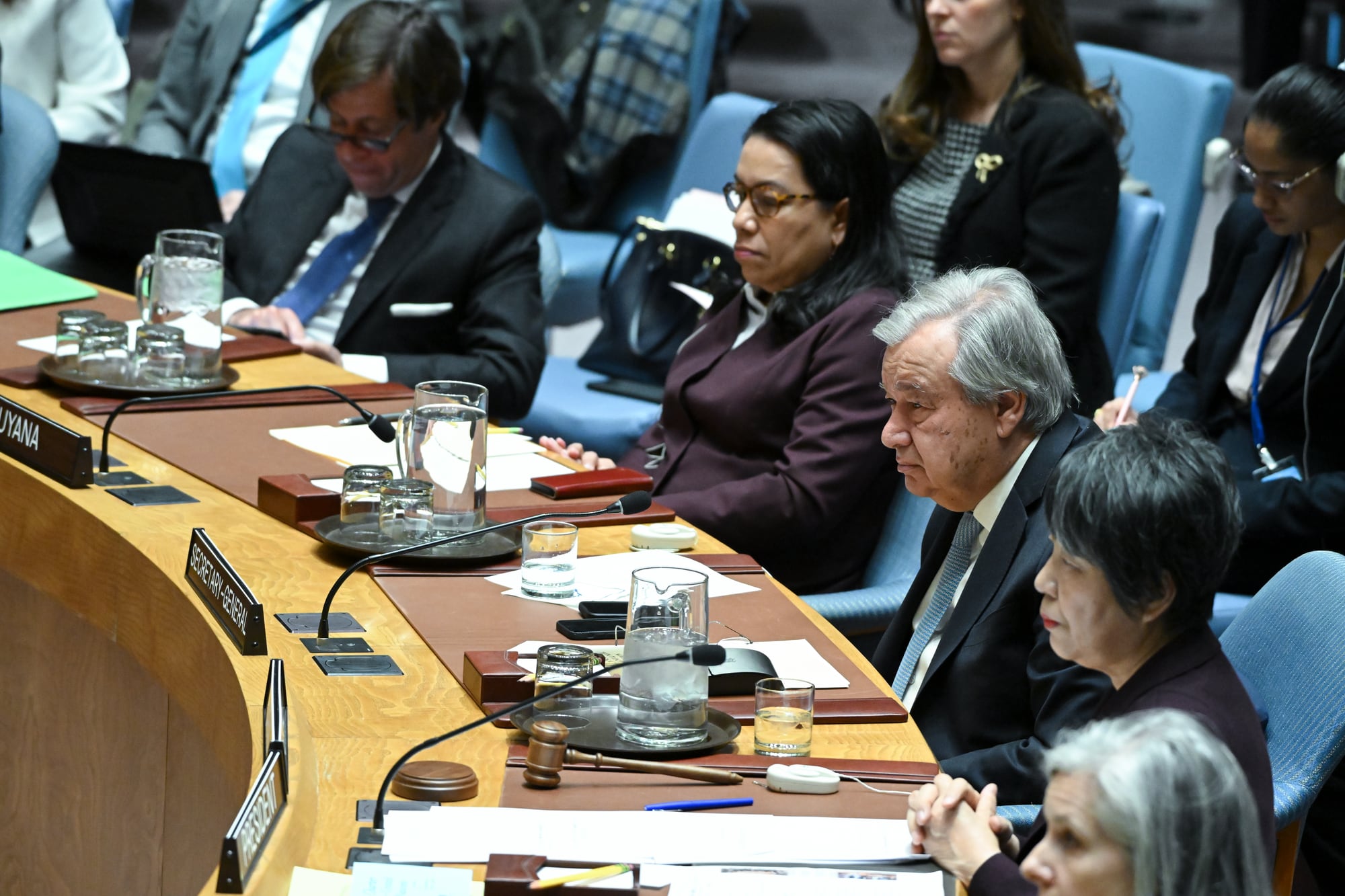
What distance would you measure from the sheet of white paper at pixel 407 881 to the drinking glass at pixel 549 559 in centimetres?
69

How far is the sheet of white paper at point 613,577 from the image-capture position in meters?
2.02

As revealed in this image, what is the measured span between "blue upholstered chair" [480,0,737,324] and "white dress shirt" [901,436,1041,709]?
2522 millimetres

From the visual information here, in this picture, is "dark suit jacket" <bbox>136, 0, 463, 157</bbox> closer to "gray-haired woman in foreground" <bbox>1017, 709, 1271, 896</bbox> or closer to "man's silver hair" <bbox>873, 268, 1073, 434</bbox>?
"man's silver hair" <bbox>873, 268, 1073, 434</bbox>

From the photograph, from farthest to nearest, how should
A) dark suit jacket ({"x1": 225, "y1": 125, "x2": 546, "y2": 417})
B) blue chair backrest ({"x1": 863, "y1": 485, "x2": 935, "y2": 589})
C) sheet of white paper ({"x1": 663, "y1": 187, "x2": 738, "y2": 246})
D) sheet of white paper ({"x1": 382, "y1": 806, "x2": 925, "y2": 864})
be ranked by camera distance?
sheet of white paper ({"x1": 663, "y1": 187, "x2": 738, "y2": 246})
dark suit jacket ({"x1": 225, "y1": 125, "x2": 546, "y2": 417})
blue chair backrest ({"x1": 863, "y1": 485, "x2": 935, "y2": 589})
sheet of white paper ({"x1": 382, "y1": 806, "x2": 925, "y2": 864})

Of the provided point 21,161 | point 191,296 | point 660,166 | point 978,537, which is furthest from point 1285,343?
point 21,161

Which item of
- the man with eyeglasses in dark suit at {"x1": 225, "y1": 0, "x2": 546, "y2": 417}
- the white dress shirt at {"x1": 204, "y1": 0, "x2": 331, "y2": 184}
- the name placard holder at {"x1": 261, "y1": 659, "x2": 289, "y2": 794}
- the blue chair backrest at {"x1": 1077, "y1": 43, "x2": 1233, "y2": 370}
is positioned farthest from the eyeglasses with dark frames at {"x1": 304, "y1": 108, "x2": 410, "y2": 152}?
the name placard holder at {"x1": 261, "y1": 659, "x2": 289, "y2": 794}

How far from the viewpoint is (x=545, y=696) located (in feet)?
5.16

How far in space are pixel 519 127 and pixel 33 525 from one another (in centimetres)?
296

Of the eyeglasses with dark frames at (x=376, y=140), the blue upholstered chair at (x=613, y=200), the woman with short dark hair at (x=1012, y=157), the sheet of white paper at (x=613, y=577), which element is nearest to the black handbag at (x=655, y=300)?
the woman with short dark hair at (x=1012, y=157)

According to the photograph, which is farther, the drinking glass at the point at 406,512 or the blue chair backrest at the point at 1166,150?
the blue chair backrest at the point at 1166,150

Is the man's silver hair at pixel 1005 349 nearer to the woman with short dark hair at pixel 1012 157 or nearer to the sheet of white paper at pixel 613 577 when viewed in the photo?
the sheet of white paper at pixel 613 577

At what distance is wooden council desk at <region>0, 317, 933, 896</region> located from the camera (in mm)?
1594

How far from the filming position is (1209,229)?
22.1 ft

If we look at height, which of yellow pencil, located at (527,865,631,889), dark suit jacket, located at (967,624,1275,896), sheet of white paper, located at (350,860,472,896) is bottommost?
sheet of white paper, located at (350,860,472,896)
